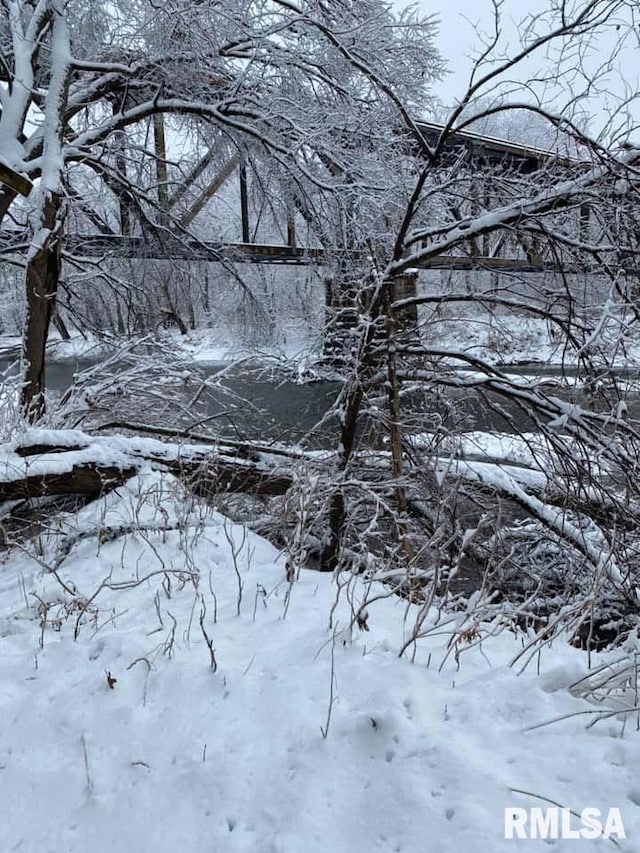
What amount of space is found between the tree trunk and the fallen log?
4.68ft

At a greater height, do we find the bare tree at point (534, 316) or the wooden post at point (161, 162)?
the wooden post at point (161, 162)

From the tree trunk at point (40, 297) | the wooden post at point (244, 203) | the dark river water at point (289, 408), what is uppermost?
the wooden post at point (244, 203)

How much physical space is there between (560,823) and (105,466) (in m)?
3.90

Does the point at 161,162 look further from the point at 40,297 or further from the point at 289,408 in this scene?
the point at 289,408

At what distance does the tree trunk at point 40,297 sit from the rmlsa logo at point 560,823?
18.4ft

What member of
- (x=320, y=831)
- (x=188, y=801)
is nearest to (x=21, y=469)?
(x=188, y=801)

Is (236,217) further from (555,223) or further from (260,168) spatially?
(555,223)

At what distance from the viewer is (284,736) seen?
166 centimetres

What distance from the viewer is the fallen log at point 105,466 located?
13.8ft

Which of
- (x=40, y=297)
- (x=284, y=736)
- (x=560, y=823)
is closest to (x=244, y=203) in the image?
(x=40, y=297)

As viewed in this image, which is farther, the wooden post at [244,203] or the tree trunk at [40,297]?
the wooden post at [244,203]

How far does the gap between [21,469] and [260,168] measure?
14.9 feet

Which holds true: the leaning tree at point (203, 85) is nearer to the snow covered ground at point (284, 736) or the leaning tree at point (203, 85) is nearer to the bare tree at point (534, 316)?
the bare tree at point (534, 316)

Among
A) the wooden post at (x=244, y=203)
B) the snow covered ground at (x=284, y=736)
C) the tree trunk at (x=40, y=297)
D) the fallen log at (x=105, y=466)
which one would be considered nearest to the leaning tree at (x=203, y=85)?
the tree trunk at (x=40, y=297)
